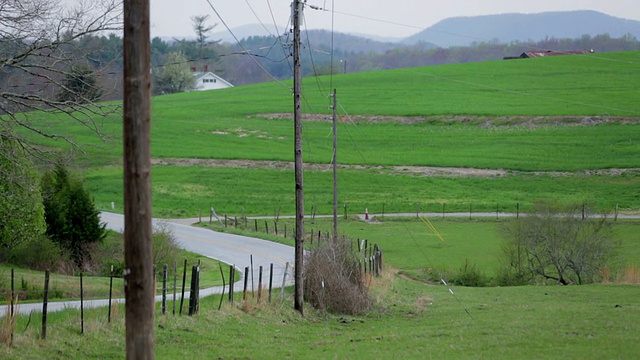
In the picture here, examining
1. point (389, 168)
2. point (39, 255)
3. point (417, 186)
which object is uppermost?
point (39, 255)

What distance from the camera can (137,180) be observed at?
7.70 meters

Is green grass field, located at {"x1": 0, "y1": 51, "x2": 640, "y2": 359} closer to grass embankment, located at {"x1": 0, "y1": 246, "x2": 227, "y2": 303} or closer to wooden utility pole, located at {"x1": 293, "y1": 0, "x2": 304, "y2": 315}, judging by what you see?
wooden utility pole, located at {"x1": 293, "y1": 0, "x2": 304, "y2": 315}

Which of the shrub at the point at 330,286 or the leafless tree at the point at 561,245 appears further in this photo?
the leafless tree at the point at 561,245

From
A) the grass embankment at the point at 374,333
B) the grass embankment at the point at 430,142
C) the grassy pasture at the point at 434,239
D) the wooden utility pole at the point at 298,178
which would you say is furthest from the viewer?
the grass embankment at the point at 430,142

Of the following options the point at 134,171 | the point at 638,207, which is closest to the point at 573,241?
the point at 638,207

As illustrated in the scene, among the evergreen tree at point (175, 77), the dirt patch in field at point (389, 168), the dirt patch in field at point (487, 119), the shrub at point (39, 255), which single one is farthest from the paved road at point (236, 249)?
the evergreen tree at point (175, 77)

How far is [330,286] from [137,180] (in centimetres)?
1639

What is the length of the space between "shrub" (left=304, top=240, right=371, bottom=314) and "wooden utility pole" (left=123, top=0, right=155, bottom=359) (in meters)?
15.5

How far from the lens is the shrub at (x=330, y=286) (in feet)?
76.8

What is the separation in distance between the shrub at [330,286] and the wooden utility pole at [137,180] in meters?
15.5

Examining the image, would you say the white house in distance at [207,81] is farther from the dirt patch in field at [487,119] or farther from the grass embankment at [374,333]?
the grass embankment at [374,333]

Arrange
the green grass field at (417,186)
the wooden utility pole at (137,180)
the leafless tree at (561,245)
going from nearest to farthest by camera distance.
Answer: the wooden utility pole at (137,180)
the green grass field at (417,186)
the leafless tree at (561,245)

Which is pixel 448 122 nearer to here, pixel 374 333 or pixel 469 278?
pixel 469 278

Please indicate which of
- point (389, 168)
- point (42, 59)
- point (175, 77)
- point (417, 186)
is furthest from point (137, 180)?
point (175, 77)
